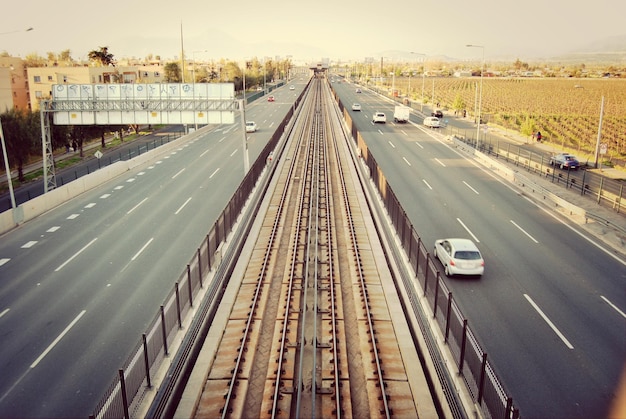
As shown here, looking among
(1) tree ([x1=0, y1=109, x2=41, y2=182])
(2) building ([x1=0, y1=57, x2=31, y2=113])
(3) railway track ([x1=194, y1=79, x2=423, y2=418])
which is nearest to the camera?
(3) railway track ([x1=194, y1=79, x2=423, y2=418])

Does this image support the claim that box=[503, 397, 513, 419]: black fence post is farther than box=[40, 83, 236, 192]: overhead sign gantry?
No

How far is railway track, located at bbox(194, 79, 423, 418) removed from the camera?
12.1 metres

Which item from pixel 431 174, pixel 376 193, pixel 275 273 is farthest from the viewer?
pixel 431 174

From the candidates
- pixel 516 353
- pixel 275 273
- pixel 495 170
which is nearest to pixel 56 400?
pixel 275 273

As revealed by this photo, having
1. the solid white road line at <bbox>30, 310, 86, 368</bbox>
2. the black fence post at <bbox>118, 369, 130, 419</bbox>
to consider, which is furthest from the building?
the black fence post at <bbox>118, 369, 130, 419</bbox>

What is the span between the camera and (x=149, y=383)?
38.4 ft

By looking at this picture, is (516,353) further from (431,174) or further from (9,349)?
(431,174)

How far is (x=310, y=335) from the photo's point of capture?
50.3 feet

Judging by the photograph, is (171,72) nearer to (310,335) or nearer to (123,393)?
(310,335)

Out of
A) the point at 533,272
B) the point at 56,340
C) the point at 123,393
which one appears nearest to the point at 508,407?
the point at 123,393

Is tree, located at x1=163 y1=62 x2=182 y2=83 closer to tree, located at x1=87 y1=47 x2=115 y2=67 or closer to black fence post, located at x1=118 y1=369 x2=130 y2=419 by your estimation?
tree, located at x1=87 y1=47 x2=115 y2=67

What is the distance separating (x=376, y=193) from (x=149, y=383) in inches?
838

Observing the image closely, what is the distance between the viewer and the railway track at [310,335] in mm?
12078

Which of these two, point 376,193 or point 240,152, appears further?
point 240,152
